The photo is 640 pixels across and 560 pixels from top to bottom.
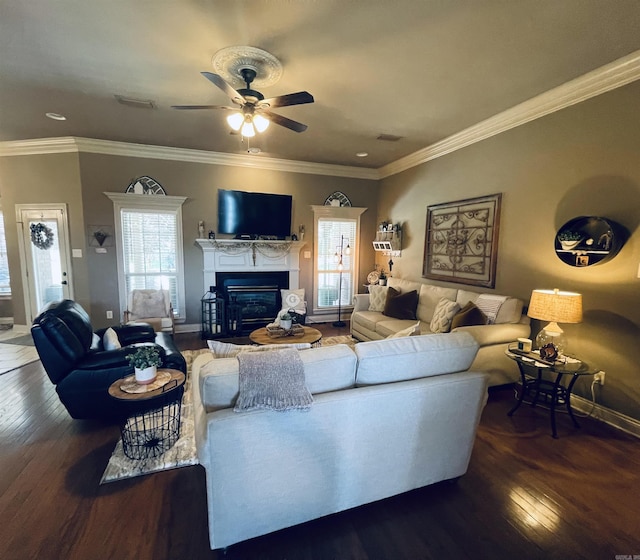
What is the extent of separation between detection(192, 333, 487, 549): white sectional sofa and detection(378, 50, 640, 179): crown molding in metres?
2.62

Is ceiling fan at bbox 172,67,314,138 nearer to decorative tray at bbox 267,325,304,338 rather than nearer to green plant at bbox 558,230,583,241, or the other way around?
decorative tray at bbox 267,325,304,338

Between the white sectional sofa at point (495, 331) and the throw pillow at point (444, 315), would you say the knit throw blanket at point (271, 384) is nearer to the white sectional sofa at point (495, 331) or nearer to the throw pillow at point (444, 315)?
the white sectional sofa at point (495, 331)

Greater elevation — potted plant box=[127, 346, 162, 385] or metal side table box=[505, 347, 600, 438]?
potted plant box=[127, 346, 162, 385]

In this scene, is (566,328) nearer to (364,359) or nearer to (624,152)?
(624,152)

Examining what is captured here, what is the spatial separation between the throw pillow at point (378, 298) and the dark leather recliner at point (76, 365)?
10.2 feet

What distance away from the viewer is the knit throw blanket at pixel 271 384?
137 centimetres

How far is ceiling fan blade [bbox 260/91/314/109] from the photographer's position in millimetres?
2289

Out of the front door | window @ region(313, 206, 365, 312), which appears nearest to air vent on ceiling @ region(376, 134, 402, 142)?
window @ region(313, 206, 365, 312)

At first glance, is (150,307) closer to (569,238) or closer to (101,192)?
(101,192)

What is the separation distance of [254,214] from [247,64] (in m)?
2.92

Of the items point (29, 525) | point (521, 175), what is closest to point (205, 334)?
point (29, 525)

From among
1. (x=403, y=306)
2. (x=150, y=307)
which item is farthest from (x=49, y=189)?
(x=403, y=306)

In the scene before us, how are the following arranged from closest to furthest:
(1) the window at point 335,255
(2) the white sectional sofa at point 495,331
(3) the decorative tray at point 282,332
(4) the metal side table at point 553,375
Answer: (4) the metal side table at point 553,375
(2) the white sectional sofa at point 495,331
(3) the decorative tray at point 282,332
(1) the window at point 335,255

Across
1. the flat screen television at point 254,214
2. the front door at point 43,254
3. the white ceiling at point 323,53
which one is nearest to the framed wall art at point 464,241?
the white ceiling at point 323,53
